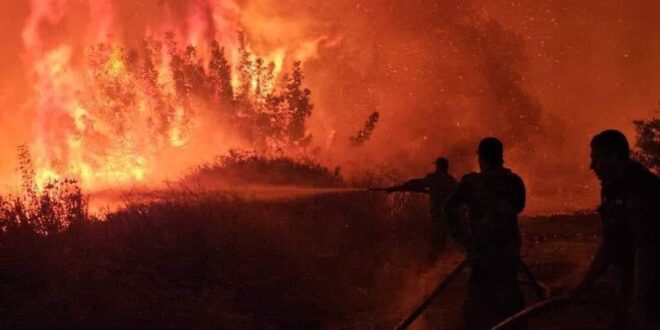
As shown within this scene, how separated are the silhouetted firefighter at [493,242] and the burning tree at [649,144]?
1364 cm

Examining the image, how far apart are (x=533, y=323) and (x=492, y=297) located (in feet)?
3.20

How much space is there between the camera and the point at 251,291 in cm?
810

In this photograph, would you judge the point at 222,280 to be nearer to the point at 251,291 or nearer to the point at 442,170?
the point at 251,291

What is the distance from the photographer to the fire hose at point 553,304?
3264 mm

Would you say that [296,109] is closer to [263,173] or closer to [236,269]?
[263,173]

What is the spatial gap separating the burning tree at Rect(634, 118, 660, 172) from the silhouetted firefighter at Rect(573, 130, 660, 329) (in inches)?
567

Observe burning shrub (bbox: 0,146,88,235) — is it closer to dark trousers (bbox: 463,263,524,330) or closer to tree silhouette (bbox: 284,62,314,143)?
dark trousers (bbox: 463,263,524,330)

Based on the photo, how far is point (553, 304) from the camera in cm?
333

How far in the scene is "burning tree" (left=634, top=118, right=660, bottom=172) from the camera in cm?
1628

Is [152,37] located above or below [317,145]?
above

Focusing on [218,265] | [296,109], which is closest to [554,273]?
[218,265]

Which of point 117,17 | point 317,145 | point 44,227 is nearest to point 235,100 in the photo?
point 317,145

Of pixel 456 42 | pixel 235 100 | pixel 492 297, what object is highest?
pixel 456 42

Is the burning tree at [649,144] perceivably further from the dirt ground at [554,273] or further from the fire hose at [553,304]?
the fire hose at [553,304]
